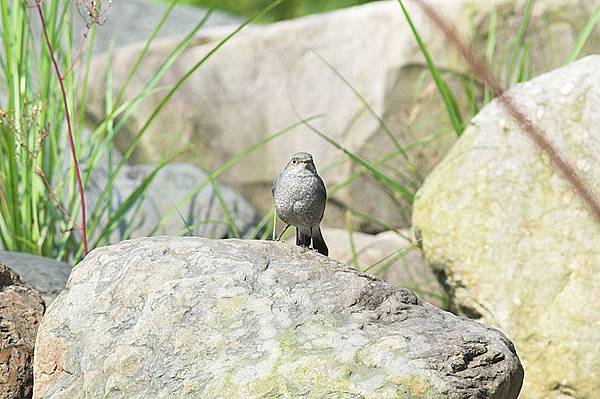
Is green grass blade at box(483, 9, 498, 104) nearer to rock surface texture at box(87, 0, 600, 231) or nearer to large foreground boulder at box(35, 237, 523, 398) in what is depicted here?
rock surface texture at box(87, 0, 600, 231)

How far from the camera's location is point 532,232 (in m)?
3.02

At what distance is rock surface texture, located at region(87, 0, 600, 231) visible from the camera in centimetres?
445

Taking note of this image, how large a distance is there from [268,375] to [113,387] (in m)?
0.38

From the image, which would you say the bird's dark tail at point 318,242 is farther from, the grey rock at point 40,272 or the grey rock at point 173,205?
the grey rock at point 173,205

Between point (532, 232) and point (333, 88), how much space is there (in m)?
2.14

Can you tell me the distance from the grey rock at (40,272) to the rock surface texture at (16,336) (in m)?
0.37

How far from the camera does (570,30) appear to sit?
14.4 ft

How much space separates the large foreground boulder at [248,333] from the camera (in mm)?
1882

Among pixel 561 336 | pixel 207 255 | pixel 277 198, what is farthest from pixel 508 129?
pixel 207 255

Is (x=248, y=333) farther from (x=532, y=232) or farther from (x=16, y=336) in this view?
(x=532, y=232)

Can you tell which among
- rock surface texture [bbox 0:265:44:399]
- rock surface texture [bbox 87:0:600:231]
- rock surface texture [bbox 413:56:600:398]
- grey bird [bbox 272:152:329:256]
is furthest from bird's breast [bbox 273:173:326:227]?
rock surface texture [bbox 87:0:600:231]

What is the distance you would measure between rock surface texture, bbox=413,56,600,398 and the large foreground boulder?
92cm

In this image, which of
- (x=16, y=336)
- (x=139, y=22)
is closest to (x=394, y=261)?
(x=16, y=336)

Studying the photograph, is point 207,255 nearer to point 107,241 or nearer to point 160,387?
point 160,387
